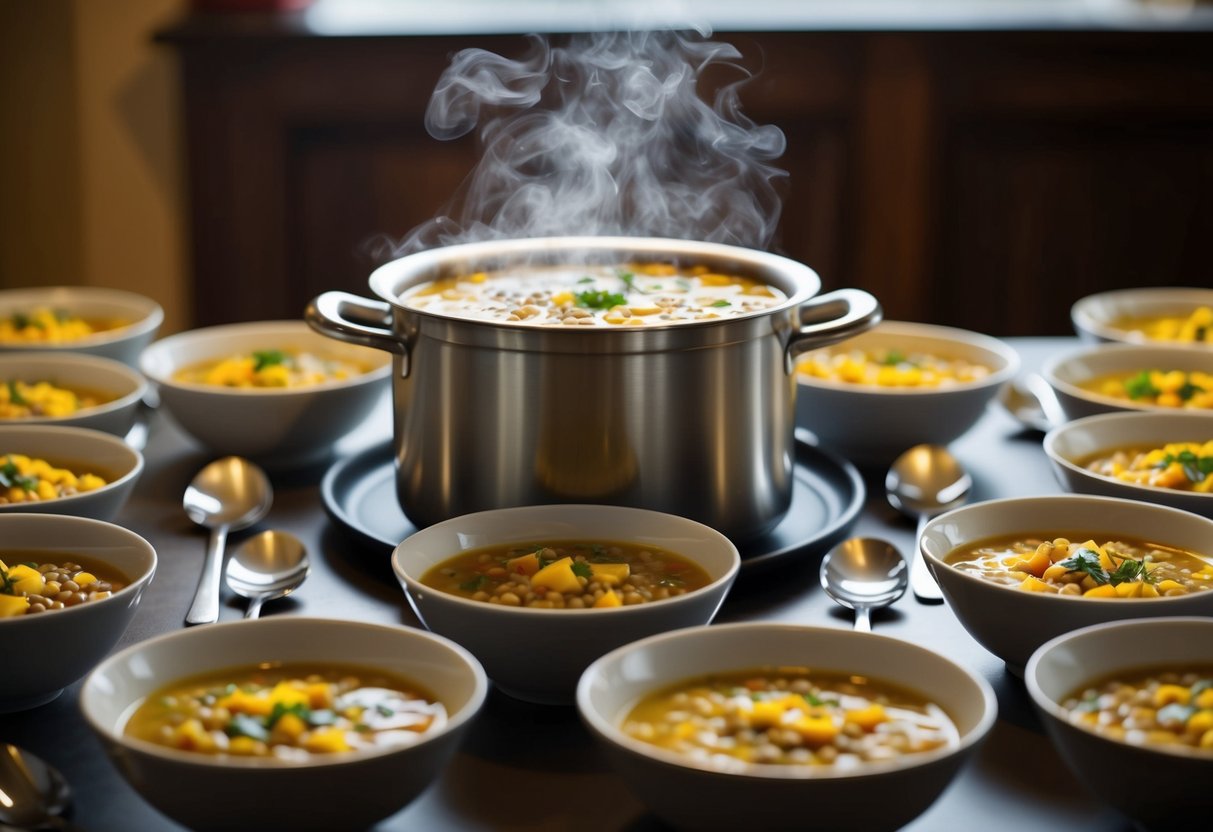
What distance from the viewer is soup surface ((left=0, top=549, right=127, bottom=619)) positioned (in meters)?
1.40

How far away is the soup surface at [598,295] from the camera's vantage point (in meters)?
1.80

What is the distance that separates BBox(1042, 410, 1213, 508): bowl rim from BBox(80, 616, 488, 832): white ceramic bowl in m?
0.93

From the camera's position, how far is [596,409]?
161 cm

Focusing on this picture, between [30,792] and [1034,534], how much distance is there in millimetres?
1120

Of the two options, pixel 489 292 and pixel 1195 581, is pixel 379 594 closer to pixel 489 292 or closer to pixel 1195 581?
pixel 489 292

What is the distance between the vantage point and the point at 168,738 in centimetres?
119

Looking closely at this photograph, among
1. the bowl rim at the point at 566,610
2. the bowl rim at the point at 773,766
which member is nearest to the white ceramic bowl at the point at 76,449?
the bowl rim at the point at 566,610

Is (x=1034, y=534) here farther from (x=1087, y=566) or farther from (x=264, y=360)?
(x=264, y=360)

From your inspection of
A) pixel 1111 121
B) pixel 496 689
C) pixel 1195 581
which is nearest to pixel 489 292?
pixel 496 689

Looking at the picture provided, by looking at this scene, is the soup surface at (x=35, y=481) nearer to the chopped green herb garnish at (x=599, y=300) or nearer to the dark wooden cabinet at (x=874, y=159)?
the chopped green herb garnish at (x=599, y=300)

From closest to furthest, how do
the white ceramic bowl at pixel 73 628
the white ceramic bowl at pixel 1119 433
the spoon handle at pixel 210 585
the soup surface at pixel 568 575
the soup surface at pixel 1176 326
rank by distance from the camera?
the white ceramic bowl at pixel 73 628 → the soup surface at pixel 568 575 → the spoon handle at pixel 210 585 → the white ceramic bowl at pixel 1119 433 → the soup surface at pixel 1176 326

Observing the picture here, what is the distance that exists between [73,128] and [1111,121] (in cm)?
338

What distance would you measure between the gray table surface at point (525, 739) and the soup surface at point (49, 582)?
0.09m

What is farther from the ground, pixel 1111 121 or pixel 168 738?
pixel 1111 121
